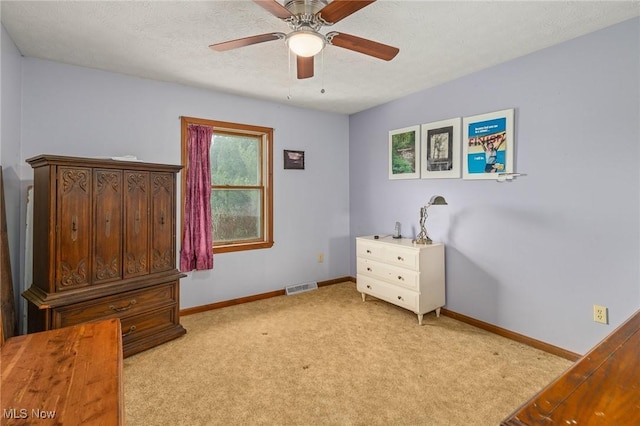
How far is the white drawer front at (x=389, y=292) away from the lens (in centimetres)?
323

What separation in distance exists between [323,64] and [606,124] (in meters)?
2.26

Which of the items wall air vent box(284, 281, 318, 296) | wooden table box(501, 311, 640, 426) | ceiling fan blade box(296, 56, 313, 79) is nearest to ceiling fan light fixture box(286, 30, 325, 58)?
ceiling fan blade box(296, 56, 313, 79)

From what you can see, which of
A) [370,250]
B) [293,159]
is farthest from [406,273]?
[293,159]

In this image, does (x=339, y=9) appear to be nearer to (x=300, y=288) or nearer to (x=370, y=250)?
(x=370, y=250)

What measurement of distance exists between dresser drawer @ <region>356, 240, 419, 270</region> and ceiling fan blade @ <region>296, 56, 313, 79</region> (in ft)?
6.38

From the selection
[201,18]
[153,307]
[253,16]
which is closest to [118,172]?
[153,307]

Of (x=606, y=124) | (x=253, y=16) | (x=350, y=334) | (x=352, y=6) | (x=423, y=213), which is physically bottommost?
(x=350, y=334)

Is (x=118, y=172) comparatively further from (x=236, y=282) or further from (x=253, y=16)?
(x=236, y=282)

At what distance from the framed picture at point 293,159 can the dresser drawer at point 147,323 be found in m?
2.21

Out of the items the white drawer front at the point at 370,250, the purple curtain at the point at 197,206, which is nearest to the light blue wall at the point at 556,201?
the white drawer front at the point at 370,250

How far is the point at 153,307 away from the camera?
276 cm

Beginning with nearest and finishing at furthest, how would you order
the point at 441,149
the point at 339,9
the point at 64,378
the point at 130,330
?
1. the point at 64,378
2. the point at 339,9
3. the point at 130,330
4. the point at 441,149

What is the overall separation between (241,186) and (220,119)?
2.70 feet

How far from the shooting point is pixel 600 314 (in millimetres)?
2354
